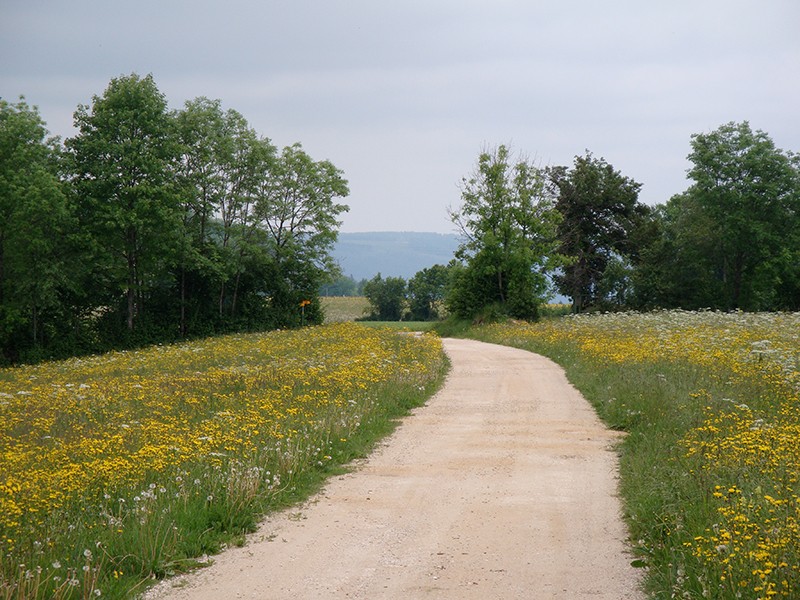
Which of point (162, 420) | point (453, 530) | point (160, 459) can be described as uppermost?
point (160, 459)

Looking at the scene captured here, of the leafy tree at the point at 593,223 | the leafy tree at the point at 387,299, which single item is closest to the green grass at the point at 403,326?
the leafy tree at the point at 593,223

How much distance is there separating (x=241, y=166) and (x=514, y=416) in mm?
41100

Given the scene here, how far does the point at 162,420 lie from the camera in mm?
12227

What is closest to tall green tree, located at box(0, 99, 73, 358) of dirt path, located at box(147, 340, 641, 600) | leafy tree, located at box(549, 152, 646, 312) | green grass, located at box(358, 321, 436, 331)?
green grass, located at box(358, 321, 436, 331)

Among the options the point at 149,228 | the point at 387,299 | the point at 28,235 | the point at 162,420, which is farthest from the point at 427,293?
the point at 162,420

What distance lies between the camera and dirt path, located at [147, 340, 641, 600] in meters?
6.32

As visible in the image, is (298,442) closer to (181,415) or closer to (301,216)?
(181,415)

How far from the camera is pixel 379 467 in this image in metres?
10.8

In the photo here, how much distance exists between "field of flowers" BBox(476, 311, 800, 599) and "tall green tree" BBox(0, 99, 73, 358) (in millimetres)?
28178

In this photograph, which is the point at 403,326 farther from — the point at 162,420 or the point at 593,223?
the point at 162,420

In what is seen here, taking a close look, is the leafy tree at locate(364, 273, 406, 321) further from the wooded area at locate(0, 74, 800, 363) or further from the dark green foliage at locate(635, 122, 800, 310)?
the dark green foliage at locate(635, 122, 800, 310)

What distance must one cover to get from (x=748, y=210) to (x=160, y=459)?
57.3 m

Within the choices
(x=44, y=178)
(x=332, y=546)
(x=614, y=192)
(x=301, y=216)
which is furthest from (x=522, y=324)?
(x=332, y=546)

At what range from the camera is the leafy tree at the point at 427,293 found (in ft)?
293
